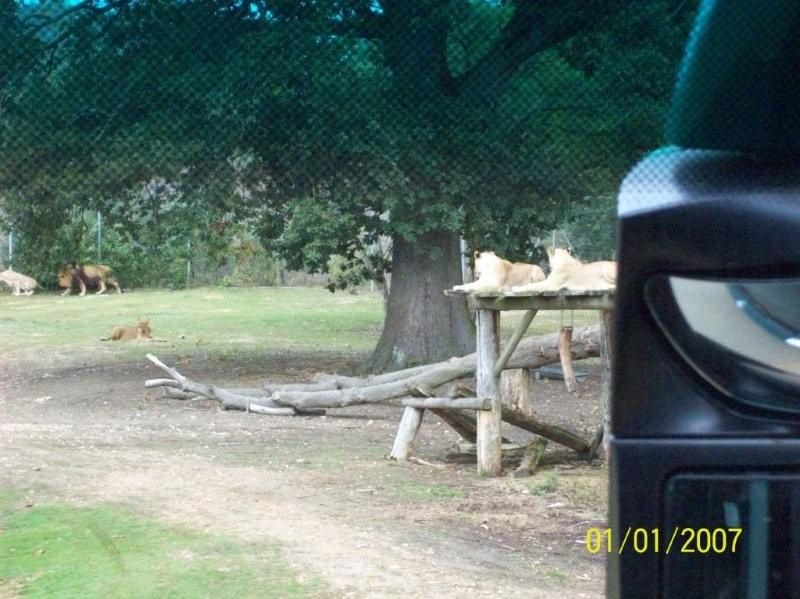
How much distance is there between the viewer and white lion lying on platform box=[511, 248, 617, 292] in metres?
5.00

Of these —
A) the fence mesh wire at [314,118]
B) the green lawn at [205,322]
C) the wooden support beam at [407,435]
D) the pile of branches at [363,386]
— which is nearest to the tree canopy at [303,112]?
the fence mesh wire at [314,118]

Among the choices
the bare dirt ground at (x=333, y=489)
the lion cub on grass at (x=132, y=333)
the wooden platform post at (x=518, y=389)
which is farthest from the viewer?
the lion cub on grass at (x=132, y=333)

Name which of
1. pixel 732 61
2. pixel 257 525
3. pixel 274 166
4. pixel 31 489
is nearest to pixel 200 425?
pixel 274 166

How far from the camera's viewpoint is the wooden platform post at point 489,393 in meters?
5.61

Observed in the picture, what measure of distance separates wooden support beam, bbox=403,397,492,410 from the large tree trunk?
4.37 feet

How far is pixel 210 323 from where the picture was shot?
10.6m

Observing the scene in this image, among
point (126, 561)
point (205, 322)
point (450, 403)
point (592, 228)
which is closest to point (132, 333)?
point (205, 322)

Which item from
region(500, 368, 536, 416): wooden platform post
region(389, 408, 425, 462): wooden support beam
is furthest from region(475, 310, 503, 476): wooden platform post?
region(500, 368, 536, 416): wooden platform post

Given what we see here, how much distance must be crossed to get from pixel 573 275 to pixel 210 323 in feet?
19.5

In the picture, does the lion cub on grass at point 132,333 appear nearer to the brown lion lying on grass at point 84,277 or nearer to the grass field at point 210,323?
the grass field at point 210,323

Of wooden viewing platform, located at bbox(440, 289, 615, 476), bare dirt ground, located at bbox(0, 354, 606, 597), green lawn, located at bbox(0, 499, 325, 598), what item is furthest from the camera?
wooden viewing platform, located at bbox(440, 289, 615, 476)

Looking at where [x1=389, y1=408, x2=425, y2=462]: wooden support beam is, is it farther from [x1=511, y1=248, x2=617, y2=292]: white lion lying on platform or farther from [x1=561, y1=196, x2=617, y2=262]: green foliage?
[x1=561, y1=196, x2=617, y2=262]: green foliage

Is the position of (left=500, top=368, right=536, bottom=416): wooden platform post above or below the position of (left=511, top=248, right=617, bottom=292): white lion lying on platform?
below
